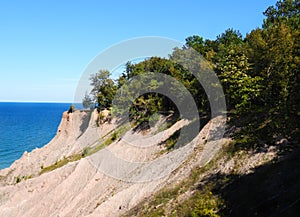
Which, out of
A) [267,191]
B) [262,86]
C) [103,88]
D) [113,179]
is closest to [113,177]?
[113,179]

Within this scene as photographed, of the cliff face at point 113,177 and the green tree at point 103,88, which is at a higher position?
the green tree at point 103,88

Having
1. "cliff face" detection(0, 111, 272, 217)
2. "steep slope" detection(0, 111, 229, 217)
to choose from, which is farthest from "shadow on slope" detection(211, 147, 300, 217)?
"steep slope" detection(0, 111, 229, 217)

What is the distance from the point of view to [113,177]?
3192 centimetres

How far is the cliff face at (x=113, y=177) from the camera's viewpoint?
79.2 feet

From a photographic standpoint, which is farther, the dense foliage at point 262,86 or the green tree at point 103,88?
the green tree at point 103,88

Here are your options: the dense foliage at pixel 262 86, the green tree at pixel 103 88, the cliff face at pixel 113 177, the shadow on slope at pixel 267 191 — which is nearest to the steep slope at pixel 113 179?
the cliff face at pixel 113 177

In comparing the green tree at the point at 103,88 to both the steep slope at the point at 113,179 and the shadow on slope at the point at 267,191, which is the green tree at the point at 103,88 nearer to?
the steep slope at the point at 113,179

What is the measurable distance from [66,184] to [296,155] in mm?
26971

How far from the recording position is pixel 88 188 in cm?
3141

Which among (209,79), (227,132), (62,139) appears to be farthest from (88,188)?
(62,139)

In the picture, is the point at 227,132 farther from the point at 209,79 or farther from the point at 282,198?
the point at 282,198

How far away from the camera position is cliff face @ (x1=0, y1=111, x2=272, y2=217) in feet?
79.2

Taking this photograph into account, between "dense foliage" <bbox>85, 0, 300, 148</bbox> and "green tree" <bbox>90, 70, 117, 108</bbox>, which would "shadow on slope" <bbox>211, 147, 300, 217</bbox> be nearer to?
"dense foliage" <bbox>85, 0, 300, 148</bbox>

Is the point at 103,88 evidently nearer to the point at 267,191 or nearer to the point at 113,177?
the point at 113,177
